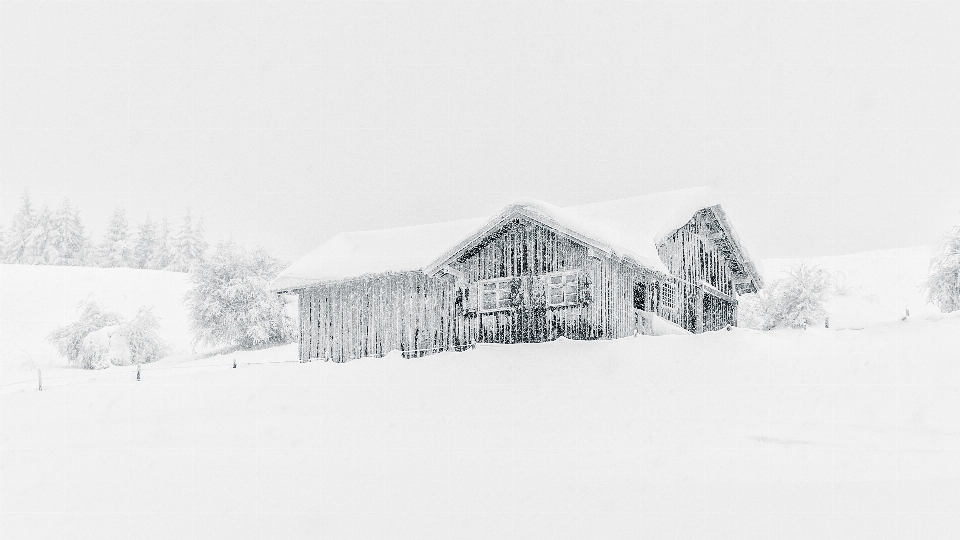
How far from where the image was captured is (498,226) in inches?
822

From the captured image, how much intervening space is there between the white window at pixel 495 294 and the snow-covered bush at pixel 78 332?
94.4ft

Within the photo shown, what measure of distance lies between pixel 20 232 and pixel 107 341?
156 feet

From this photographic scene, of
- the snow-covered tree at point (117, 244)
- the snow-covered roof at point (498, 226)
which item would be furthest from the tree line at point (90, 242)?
the snow-covered roof at point (498, 226)

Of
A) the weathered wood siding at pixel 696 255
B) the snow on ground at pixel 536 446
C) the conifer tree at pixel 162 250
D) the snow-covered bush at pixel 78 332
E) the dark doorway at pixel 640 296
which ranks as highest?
the conifer tree at pixel 162 250

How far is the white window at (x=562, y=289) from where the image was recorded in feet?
68.5

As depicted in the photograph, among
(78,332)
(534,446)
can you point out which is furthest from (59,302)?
(534,446)

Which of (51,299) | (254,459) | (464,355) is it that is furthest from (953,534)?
(51,299)

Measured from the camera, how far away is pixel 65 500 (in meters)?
9.92

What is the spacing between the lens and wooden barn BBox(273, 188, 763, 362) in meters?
20.6

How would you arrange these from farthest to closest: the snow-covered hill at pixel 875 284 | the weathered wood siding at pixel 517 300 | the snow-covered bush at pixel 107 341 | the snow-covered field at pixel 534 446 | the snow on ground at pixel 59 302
→ the snow-covered hill at pixel 875 284 < the snow on ground at pixel 59 302 < the snow-covered bush at pixel 107 341 < the weathered wood siding at pixel 517 300 < the snow-covered field at pixel 534 446

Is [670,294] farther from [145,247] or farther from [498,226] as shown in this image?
[145,247]

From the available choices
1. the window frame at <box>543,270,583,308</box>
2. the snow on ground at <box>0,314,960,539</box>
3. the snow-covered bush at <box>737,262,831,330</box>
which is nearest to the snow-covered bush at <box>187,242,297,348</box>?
the snow on ground at <box>0,314,960,539</box>

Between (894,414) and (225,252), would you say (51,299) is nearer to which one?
(225,252)

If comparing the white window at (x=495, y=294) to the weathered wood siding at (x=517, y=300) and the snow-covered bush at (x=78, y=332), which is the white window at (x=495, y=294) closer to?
the weathered wood siding at (x=517, y=300)
